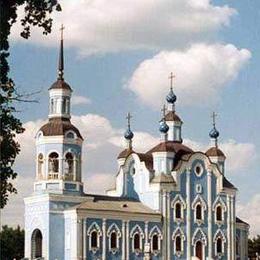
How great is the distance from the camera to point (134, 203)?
172ft

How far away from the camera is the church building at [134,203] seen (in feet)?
156

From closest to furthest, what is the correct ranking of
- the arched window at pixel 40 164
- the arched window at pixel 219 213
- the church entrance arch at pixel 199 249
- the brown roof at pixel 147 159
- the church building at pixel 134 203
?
the church building at pixel 134 203 → the arched window at pixel 40 164 → the church entrance arch at pixel 199 249 → the brown roof at pixel 147 159 → the arched window at pixel 219 213

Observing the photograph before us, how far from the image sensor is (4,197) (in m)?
17.0

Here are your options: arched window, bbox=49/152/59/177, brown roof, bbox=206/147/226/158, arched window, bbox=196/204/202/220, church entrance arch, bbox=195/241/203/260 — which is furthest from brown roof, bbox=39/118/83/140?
brown roof, bbox=206/147/226/158

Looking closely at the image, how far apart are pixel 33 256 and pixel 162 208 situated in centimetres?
817

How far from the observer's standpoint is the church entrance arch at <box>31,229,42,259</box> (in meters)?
48.2

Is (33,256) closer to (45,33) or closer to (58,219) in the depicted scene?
Result: (58,219)

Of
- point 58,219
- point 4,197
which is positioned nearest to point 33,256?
point 58,219

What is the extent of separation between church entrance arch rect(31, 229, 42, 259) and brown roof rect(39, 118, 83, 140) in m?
5.31

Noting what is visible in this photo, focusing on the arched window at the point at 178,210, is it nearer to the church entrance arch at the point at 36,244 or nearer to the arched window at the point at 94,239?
the arched window at the point at 94,239

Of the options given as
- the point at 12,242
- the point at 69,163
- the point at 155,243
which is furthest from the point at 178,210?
the point at 12,242

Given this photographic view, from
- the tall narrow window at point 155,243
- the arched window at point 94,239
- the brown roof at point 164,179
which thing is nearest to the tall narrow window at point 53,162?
the arched window at point 94,239

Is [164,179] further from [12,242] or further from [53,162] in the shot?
[12,242]

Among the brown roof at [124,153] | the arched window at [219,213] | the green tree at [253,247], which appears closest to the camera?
the arched window at [219,213]
